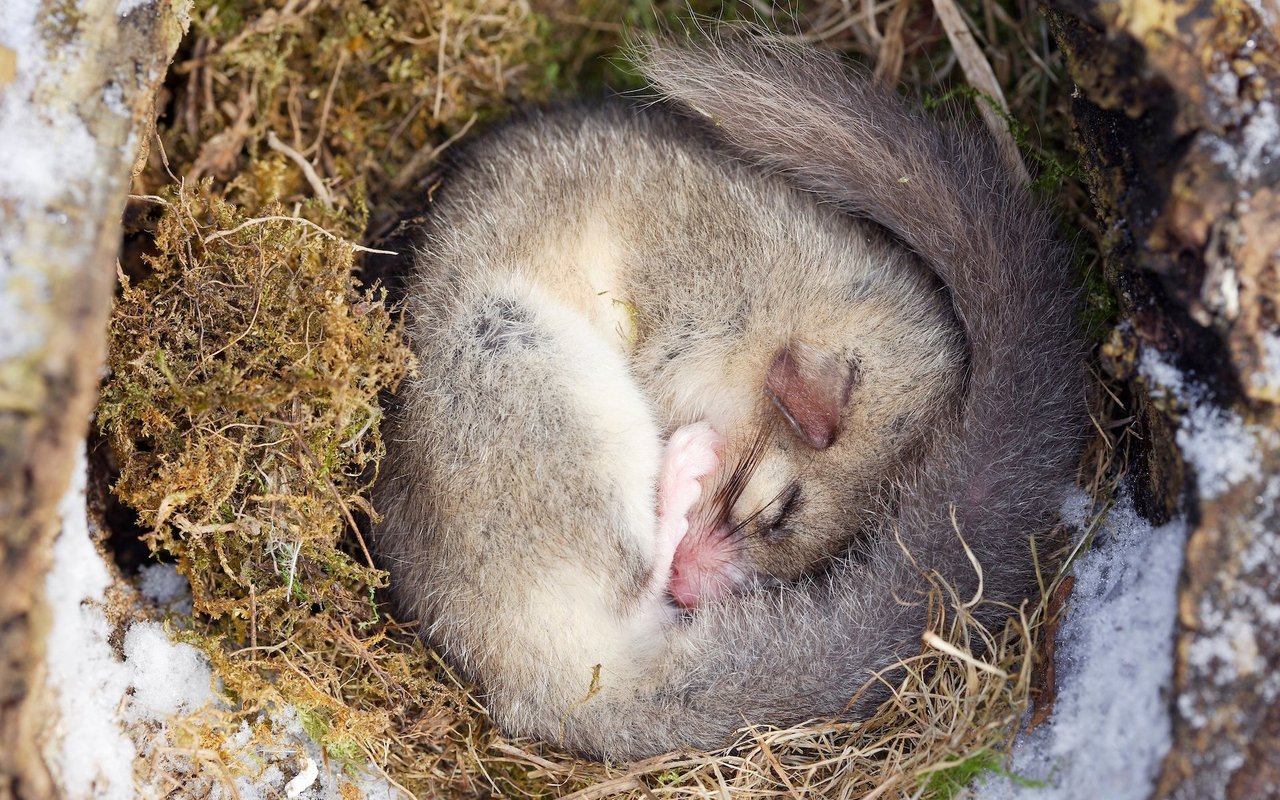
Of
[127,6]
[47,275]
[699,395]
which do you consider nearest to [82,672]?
[47,275]

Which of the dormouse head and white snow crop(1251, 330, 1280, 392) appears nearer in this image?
white snow crop(1251, 330, 1280, 392)

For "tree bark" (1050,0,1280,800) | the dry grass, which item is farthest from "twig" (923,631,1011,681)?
"tree bark" (1050,0,1280,800)

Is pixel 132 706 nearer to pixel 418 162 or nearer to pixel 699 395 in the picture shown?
pixel 699 395

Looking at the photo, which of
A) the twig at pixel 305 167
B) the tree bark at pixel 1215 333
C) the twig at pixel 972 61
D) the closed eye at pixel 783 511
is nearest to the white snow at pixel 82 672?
the twig at pixel 305 167

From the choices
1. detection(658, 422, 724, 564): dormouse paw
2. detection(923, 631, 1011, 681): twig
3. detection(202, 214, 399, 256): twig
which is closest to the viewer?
detection(923, 631, 1011, 681): twig

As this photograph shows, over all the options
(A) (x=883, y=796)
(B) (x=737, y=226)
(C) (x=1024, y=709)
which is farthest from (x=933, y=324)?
(A) (x=883, y=796)

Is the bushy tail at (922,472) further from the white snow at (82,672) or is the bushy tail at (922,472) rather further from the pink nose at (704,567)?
the white snow at (82,672)

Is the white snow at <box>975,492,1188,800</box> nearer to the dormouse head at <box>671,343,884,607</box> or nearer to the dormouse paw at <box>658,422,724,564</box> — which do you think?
the dormouse head at <box>671,343,884,607</box>
